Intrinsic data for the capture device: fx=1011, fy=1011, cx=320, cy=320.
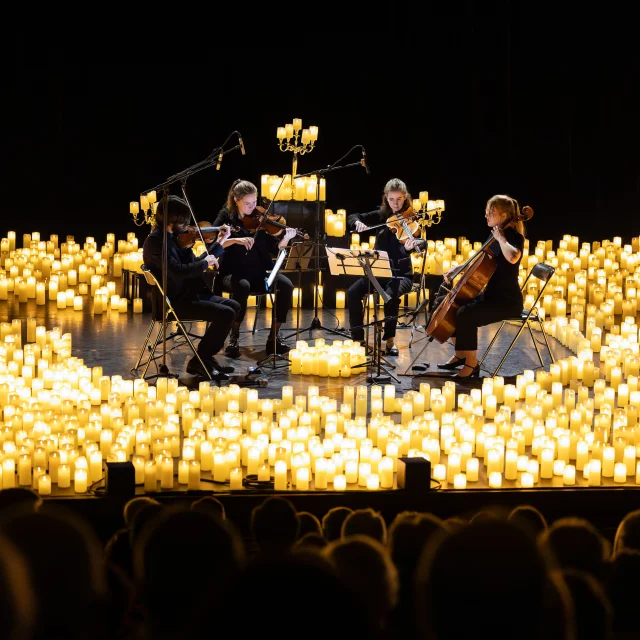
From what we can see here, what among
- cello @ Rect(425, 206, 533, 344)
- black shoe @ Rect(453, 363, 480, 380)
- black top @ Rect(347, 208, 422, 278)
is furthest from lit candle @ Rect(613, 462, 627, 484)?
black top @ Rect(347, 208, 422, 278)

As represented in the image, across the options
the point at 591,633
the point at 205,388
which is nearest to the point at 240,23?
the point at 205,388

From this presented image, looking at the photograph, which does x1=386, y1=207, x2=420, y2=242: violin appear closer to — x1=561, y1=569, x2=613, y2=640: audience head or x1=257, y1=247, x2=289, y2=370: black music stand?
x1=257, y1=247, x2=289, y2=370: black music stand

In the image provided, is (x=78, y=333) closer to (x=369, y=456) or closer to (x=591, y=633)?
(x=369, y=456)

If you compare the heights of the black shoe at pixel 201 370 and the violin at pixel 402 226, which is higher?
the violin at pixel 402 226

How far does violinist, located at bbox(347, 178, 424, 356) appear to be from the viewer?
7820 millimetres

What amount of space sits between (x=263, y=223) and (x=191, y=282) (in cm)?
99

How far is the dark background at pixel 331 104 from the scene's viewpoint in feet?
40.0

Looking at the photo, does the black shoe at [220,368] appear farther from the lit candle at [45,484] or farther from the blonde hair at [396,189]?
the lit candle at [45,484]

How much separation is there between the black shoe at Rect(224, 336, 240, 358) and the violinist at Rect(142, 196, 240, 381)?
0.99 feet

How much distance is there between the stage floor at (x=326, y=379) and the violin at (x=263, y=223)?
0.81 m

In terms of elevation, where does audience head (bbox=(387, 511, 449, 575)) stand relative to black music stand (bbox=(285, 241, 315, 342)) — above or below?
below

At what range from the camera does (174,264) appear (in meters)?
6.74

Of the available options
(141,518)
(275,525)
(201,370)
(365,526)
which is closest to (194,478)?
(141,518)

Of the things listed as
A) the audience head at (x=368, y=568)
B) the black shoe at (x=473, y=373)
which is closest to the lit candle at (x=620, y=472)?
the black shoe at (x=473, y=373)
